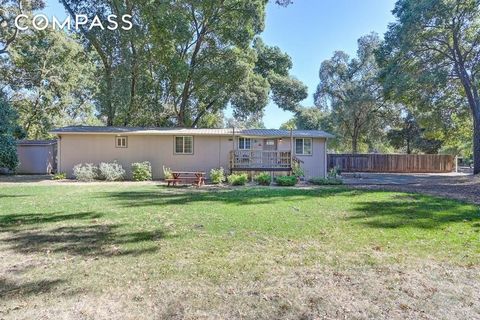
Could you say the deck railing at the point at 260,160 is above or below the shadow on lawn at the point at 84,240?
above

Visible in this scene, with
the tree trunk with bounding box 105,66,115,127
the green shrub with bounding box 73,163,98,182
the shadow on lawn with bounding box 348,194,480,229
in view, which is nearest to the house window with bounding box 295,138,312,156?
the shadow on lawn with bounding box 348,194,480,229

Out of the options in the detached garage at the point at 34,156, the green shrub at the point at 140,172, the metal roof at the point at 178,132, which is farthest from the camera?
the detached garage at the point at 34,156

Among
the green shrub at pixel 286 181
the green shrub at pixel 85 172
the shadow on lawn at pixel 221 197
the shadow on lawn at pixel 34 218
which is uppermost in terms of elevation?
the green shrub at pixel 85 172

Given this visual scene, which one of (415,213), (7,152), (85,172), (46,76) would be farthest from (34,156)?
(415,213)

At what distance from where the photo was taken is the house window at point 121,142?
60.7 ft

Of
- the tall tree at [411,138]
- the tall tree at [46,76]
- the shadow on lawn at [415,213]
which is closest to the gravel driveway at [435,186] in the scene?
the shadow on lawn at [415,213]

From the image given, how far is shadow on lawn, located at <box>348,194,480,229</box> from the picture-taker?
22.6ft

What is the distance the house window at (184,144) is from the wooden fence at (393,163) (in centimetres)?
1385

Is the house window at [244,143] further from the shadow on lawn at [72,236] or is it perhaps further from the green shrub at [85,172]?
the shadow on lawn at [72,236]

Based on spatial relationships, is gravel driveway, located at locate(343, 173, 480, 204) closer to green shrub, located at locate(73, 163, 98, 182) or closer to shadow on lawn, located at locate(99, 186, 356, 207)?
shadow on lawn, located at locate(99, 186, 356, 207)

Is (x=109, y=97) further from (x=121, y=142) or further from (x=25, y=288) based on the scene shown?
(x=25, y=288)

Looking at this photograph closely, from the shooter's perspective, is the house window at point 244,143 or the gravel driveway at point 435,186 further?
the house window at point 244,143

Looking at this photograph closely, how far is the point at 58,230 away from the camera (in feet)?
20.6

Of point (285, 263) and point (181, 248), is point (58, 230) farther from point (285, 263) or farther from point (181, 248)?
point (285, 263)
